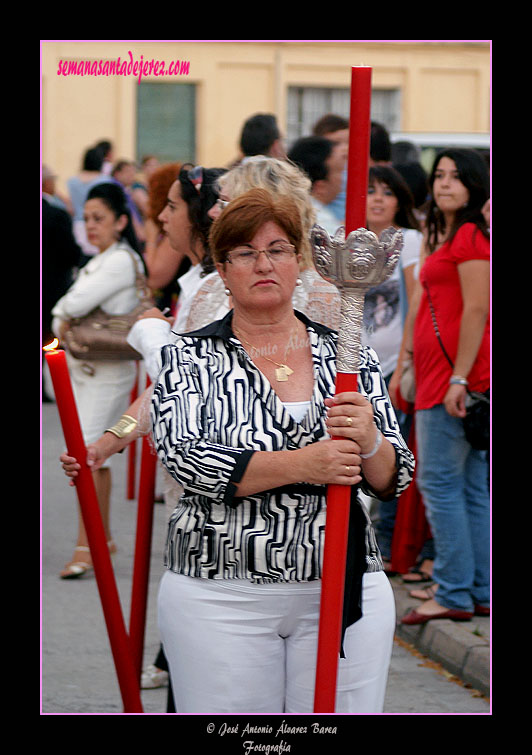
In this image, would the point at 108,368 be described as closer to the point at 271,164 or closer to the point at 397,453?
the point at 271,164

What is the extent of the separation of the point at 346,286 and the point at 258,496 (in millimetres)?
550

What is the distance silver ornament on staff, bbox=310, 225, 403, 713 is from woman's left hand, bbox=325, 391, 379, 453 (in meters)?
0.03

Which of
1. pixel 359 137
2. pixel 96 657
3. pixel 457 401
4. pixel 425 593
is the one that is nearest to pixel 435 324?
pixel 457 401

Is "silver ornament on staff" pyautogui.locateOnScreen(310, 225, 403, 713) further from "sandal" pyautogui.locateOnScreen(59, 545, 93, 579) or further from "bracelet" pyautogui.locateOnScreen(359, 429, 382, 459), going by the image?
"sandal" pyautogui.locateOnScreen(59, 545, 93, 579)

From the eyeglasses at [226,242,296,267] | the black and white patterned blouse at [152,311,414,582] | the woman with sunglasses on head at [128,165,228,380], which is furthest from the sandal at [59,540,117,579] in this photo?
the eyeglasses at [226,242,296,267]

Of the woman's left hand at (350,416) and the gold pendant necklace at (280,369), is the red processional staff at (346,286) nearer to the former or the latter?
the woman's left hand at (350,416)

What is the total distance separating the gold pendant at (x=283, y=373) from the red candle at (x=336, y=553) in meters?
0.34

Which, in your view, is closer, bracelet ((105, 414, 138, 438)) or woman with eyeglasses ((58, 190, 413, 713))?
woman with eyeglasses ((58, 190, 413, 713))

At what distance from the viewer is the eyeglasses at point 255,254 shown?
2.81 meters

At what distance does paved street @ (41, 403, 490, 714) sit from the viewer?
483 centimetres

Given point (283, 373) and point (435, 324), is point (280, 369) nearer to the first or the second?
point (283, 373)

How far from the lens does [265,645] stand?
9.33 ft

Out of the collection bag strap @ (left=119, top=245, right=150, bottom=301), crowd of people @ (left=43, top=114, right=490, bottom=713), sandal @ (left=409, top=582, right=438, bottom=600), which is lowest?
sandal @ (left=409, top=582, right=438, bottom=600)
